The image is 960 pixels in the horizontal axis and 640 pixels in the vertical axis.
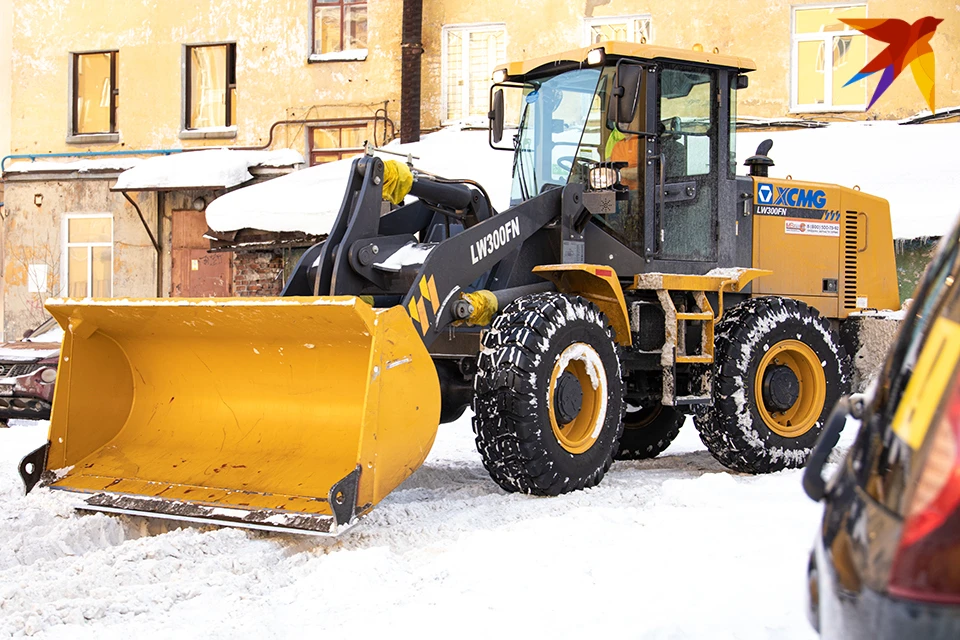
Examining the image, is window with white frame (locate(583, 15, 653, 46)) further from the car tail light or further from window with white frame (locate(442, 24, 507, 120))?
the car tail light

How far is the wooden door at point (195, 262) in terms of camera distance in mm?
16906

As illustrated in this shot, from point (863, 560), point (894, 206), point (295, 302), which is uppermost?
point (894, 206)

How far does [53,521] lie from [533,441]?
7.12ft

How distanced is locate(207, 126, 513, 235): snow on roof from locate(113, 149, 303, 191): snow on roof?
736 mm

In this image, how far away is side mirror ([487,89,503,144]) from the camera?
268 inches

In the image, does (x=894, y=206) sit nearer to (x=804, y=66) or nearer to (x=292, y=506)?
(x=804, y=66)

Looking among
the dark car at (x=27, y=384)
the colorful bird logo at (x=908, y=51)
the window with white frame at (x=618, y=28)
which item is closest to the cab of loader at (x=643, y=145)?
the dark car at (x=27, y=384)

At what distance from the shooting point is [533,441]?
5078 mm

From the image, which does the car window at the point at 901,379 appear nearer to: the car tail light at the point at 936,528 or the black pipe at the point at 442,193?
the car tail light at the point at 936,528

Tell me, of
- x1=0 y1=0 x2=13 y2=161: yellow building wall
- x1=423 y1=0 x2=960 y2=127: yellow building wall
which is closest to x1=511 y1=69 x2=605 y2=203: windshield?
x1=423 y1=0 x2=960 y2=127: yellow building wall

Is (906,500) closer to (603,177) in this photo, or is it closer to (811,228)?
(603,177)

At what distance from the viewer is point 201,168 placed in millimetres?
16094

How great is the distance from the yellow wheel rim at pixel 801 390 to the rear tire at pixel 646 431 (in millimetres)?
873

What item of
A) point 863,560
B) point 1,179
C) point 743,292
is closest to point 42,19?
point 1,179
